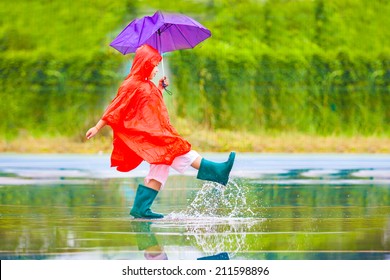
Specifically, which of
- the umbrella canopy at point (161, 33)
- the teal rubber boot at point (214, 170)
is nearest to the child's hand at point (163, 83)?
the umbrella canopy at point (161, 33)

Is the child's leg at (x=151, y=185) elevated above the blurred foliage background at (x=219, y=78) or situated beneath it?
situated beneath

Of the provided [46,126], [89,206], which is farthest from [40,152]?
[89,206]

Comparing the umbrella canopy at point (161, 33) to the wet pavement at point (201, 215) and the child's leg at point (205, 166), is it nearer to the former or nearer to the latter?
the child's leg at point (205, 166)

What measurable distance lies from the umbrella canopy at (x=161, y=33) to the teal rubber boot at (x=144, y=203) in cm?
136

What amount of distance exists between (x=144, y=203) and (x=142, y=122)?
78 cm

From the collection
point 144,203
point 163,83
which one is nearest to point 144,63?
point 163,83

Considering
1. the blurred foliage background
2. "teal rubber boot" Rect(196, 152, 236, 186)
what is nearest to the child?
"teal rubber boot" Rect(196, 152, 236, 186)

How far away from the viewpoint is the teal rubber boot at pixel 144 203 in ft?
29.7

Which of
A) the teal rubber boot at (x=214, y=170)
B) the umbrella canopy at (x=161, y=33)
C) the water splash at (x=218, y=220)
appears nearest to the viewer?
the water splash at (x=218, y=220)

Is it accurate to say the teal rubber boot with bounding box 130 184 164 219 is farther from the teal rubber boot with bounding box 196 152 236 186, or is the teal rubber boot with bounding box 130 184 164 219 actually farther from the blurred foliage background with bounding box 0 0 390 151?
the blurred foliage background with bounding box 0 0 390 151

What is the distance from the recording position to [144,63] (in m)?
9.01

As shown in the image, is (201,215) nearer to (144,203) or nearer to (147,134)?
(144,203)

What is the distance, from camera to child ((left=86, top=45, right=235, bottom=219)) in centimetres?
882

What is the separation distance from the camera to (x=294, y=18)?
21.6 metres
